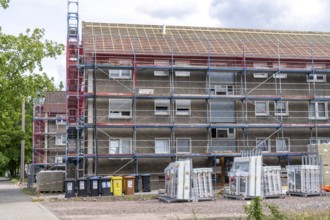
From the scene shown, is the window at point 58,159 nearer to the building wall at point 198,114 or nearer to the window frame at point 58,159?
the window frame at point 58,159

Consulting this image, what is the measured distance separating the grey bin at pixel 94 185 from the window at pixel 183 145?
736 centimetres

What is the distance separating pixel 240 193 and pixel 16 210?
1047 centimetres

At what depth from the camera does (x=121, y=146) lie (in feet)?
107

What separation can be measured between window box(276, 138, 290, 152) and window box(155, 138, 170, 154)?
297 inches

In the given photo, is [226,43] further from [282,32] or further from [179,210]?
[179,210]

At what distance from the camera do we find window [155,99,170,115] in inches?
1316

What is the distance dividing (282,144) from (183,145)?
22.6 feet

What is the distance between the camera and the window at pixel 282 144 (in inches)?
1348

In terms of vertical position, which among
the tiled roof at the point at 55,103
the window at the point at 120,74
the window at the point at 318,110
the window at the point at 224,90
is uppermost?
the tiled roof at the point at 55,103

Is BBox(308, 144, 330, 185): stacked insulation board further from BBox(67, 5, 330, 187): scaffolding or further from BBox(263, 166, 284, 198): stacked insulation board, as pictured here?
BBox(263, 166, 284, 198): stacked insulation board

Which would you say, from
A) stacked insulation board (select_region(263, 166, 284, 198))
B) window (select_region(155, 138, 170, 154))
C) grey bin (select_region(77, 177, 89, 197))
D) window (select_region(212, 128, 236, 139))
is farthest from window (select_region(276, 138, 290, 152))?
grey bin (select_region(77, 177, 89, 197))

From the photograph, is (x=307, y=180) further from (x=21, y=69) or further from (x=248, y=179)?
(x=21, y=69)

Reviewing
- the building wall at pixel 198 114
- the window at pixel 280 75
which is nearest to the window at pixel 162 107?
the building wall at pixel 198 114

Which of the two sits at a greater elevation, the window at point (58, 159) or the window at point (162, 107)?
the window at point (162, 107)
